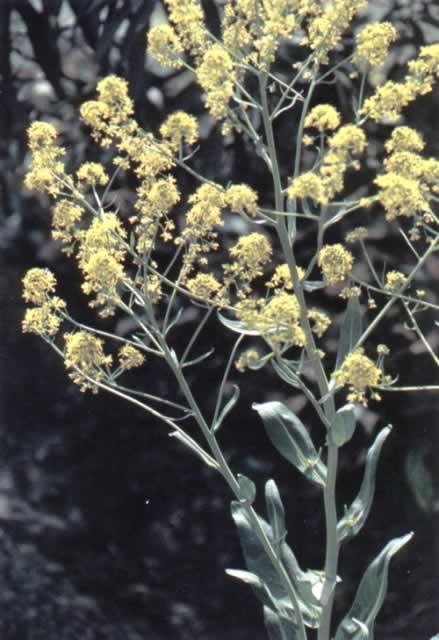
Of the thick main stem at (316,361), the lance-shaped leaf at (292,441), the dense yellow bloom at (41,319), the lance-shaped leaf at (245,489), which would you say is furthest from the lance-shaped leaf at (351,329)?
the dense yellow bloom at (41,319)

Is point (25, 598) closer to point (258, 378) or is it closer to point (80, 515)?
point (80, 515)

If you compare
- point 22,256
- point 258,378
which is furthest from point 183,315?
point 22,256

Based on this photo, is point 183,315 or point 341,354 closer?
point 341,354

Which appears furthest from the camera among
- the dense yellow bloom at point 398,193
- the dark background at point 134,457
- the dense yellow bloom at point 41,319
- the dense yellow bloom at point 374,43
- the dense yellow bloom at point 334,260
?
the dark background at point 134,457

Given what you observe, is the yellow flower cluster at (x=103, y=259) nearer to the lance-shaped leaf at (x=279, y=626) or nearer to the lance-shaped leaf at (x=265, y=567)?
the lance-shaped leaf at (x=265, y=567)

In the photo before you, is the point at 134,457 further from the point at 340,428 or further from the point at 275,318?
the point at 275,318

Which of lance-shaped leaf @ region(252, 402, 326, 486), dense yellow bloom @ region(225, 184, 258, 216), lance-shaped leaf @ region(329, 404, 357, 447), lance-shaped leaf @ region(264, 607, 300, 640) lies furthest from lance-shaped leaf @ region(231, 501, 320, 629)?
Result: dense yellow bloom @ region(225, 184, 258, 216)
